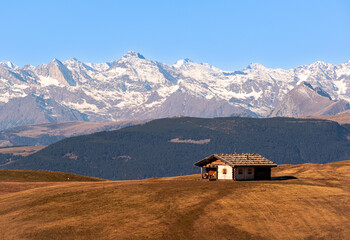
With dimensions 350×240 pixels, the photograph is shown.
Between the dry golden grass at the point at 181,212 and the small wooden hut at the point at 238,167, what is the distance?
795 cm

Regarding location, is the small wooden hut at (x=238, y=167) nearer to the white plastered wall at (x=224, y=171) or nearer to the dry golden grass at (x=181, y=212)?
the white plastered wall at (x=224, y=171)

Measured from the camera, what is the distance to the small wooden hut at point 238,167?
106 m

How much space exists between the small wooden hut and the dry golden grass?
26.1 feet

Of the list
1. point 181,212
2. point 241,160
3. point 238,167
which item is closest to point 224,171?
point 238,167

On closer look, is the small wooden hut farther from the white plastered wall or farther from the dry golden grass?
the dry golden grass

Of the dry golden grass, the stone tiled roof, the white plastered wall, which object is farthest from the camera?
the white plastered wall

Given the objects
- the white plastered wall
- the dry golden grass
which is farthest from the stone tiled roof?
the dry golden grass

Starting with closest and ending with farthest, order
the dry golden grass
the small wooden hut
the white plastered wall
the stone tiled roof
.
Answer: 1. the dry golden grass
2. the small wooden hut
3. the stone tiled roof
4. the white plastered wall

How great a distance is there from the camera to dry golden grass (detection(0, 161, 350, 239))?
229 feet

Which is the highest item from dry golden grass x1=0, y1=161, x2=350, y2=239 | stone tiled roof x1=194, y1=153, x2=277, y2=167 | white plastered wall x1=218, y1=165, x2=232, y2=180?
stone tiled roof x1=194, y1=153, x2=277, y2=167

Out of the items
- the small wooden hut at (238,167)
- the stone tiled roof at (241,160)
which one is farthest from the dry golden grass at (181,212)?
the stone tiled roof at (241,160)

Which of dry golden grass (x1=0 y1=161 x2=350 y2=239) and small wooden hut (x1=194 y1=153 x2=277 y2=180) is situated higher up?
small wooden hut (x1=194 y1=153 x2=277 y2=180)

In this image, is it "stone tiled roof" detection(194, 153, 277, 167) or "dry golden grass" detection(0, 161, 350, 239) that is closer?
"dry golden grass" detection(0, 161, 350, 239)

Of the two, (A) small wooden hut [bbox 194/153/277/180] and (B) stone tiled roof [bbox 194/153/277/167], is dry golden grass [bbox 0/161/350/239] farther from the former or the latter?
(B) stone tiled roof [bbox 194/153/277/167]
